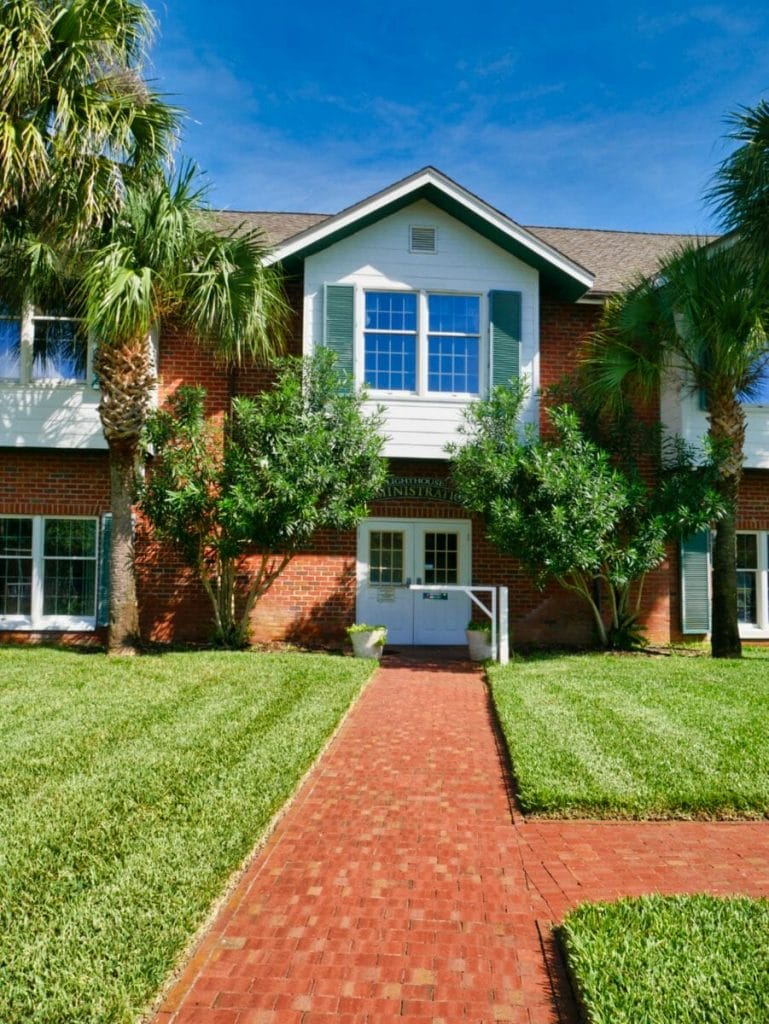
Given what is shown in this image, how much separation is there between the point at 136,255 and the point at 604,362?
22.6ft

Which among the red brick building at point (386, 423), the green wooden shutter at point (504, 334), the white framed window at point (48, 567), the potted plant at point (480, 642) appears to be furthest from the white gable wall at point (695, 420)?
the white framed window at point (48, 567)

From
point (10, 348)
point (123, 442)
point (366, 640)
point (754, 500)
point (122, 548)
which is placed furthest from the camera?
point (754, 500)

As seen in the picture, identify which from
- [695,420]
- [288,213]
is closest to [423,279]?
[695,420]

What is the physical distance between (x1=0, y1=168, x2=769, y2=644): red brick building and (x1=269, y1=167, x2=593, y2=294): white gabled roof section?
3 centimetres

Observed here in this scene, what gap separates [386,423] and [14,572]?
665 centimetres

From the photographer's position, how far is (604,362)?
36.1 feet

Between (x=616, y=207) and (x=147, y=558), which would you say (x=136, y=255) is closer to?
(x=147, y=558)

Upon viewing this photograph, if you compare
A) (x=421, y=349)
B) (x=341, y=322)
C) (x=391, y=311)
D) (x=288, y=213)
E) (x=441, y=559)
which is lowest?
(x=441, y=559)

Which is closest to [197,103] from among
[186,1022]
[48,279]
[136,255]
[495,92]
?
[136,255]

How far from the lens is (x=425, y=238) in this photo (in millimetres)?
12102

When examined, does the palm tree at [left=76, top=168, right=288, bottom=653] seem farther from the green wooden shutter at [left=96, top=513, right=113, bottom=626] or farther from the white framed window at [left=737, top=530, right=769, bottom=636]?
the white framed window at [left=737, top=530, right=769, bottom=636]

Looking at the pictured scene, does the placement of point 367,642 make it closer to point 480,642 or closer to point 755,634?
point 480,642

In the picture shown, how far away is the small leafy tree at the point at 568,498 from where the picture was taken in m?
9.70

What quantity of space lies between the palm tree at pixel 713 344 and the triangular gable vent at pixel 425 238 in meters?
3.11
